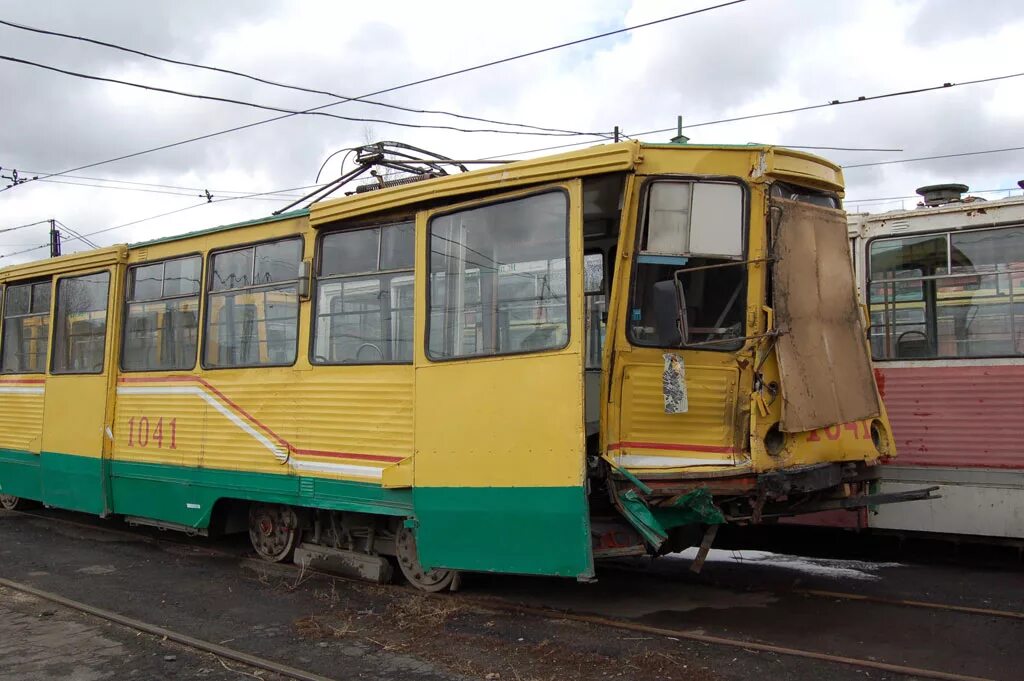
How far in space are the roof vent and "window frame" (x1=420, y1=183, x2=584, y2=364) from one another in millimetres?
4835

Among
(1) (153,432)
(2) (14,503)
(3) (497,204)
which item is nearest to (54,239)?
(2) (14,503)

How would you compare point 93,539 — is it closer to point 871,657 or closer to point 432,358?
point 432,358

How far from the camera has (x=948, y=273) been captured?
8141 millimetres

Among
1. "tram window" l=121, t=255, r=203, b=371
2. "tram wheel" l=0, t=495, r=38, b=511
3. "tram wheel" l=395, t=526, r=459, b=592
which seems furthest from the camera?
"tram wheel" l=0, t=495, r=38, b=511

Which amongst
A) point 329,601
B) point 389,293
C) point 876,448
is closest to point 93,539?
point 329,601

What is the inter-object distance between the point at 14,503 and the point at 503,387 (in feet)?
29.9

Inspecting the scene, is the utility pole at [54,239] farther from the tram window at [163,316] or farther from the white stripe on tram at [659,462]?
the white stripe on tram at [659,462]

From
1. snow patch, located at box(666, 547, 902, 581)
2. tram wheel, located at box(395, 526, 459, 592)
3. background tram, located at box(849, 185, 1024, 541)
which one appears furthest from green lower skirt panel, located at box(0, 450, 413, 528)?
background tram, located at box(849, 185, 1024, 541)

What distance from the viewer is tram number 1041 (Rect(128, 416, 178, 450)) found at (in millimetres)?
8594

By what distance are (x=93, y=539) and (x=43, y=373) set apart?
2081 mm

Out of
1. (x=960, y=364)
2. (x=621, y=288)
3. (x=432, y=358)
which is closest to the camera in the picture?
(x=621, y=288)

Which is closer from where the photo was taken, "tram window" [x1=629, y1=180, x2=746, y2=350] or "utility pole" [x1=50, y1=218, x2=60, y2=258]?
"tram window" [x1=629, y1=180, x2=746, y2=350]

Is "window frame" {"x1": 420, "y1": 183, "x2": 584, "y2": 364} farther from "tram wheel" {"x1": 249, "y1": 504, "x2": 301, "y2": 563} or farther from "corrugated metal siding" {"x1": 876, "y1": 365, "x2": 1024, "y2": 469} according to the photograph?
"corrugated metal siding" {"x1": 876, "y1": 365, "x2": 1024, "y2": 469}

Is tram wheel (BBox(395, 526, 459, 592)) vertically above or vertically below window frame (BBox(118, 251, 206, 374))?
below
